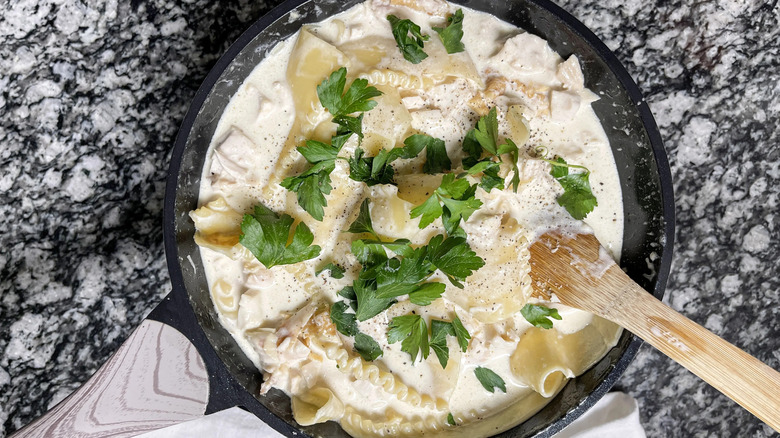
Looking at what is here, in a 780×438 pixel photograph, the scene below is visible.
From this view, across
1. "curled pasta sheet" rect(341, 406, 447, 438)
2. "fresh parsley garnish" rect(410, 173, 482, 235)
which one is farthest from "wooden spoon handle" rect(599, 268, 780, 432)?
"curled pasta sheet" rect(341, 406, 447, 438)

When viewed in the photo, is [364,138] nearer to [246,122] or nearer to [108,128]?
[246,122]

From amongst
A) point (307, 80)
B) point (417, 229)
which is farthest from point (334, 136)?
point (417, 229)

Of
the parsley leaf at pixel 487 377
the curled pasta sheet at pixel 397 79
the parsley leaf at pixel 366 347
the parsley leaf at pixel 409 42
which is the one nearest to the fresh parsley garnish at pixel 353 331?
the parsley leaf at pixel 366 347

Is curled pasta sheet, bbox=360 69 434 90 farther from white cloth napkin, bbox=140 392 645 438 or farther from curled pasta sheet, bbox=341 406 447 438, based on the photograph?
white cloth napkin, bbox=140 392 645 438

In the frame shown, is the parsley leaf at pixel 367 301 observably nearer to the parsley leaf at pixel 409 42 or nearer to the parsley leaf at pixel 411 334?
the parsley leaf at pixel 411 334

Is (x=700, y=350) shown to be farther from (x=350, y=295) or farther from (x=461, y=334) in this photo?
(x=350, y=295)
